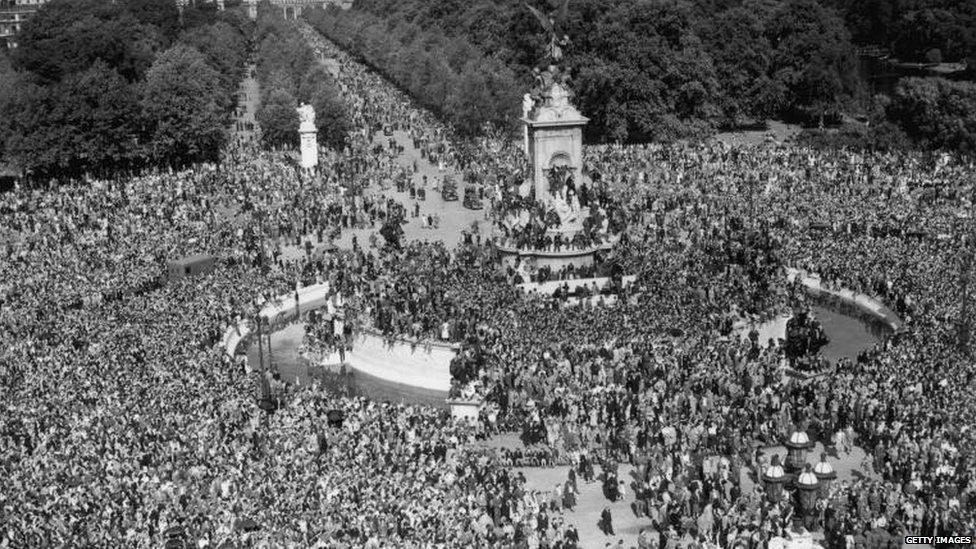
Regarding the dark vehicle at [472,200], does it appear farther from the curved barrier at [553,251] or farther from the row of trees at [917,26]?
the row of trees at [917,26]

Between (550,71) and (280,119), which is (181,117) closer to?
(280,119)

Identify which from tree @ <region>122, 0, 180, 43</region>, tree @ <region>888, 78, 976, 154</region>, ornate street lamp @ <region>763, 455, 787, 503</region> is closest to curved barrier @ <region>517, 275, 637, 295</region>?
ornate street lamp @ <region>763, 455, 787, 503</region>

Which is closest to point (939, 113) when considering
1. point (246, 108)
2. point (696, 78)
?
point (696, 78)

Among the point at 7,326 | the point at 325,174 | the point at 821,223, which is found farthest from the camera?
the point at 325,174

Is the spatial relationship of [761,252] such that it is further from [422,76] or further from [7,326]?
[422,76]

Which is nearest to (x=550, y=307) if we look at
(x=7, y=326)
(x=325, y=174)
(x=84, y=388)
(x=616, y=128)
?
(x=84, y=388)

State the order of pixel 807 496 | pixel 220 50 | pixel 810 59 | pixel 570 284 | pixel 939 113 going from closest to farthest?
pixel 807 496
pixel 570 284
pixel 939 113
pixel 810 59
pixel 220 50
